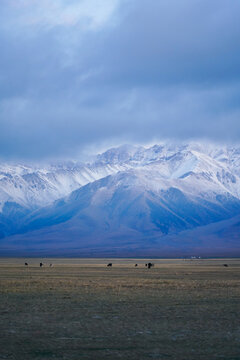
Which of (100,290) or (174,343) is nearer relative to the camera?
(174,343)

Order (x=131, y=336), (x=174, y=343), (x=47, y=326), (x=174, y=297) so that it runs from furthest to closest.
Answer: (x=174, y=297) → (x=47, y=326) → (x=131, y=336) → (x=174, y=343)

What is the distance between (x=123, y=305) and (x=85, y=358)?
13399 mm

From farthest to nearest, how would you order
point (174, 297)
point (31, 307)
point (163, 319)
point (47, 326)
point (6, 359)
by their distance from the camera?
point (174, 297) < point (31, 307) < point (163, 319) < point (47, 326) < point (6, 359)

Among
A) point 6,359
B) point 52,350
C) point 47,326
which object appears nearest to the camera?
point 6,359

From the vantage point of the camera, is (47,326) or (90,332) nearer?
(90,332)

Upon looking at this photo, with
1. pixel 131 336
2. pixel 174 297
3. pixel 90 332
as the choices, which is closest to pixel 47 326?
pixel 90 332

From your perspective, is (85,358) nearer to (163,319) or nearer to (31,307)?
(163,319)

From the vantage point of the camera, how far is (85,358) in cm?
1545

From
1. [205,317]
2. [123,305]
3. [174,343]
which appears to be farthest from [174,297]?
[174,343]

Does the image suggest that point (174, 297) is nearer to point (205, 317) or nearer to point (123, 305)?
point (123, 305)

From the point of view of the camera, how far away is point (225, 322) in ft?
74.1

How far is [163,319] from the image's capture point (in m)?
23.3

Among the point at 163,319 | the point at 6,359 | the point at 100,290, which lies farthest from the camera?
the point at 100,290

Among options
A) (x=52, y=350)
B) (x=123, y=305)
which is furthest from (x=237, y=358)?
(x=123, y=305)
